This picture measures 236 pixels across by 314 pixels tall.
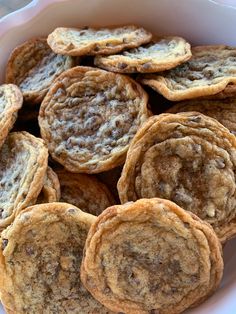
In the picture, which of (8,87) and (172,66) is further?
(8,87)

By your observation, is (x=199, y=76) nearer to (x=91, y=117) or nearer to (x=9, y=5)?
(x=91, y=117)

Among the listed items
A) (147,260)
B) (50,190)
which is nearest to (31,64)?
(50,190)

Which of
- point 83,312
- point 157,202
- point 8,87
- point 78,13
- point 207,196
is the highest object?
point 78,13

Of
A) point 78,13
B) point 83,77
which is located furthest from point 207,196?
point 78,13

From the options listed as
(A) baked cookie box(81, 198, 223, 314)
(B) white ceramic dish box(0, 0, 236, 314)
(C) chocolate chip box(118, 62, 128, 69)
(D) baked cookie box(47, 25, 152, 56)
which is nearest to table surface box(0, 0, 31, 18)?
(B) white ceramic dish box(0, 0, 236, 314)

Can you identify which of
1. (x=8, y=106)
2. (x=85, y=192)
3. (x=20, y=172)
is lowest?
(x=85, y=192)

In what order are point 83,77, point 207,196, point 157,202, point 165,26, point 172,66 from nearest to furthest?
point 157,202
point 207,196
point 172,66
point 83,77
point 165,26

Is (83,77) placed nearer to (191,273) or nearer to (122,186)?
(122,186)

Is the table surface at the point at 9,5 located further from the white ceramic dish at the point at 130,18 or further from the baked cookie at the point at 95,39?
the baked cookie at the point at 95,39
